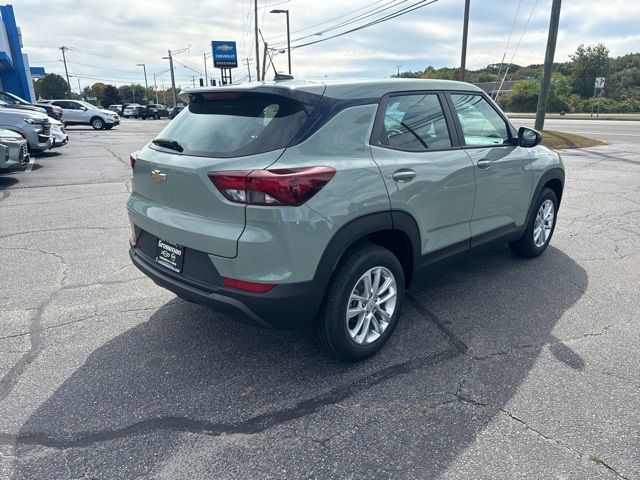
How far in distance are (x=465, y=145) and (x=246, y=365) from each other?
235 cm

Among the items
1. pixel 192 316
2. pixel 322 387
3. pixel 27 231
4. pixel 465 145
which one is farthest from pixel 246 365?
pixel 27 231

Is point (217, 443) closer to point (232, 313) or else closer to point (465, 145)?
point (232, 313)

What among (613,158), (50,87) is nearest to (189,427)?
(613,158)

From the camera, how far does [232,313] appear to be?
2596 mm

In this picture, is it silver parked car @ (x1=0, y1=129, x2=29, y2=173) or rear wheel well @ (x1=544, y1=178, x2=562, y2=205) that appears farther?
silver parked car @ (x1=0, y1=129, x2=29, y2=173)

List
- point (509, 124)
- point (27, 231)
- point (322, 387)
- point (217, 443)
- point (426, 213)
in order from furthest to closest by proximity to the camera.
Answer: point (27, 231), point (509, 124), point (426, 213), point (322, 387), point (217, 443)

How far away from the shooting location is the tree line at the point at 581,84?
5812cm

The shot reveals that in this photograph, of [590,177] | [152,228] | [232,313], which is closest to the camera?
[232,313]

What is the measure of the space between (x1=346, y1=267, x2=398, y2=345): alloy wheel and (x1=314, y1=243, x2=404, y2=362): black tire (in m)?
0.05

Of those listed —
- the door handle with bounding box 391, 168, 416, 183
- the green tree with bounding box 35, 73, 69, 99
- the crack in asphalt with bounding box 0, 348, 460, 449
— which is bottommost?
the crack in asphalt with bounding box 0, 348, 460, 449

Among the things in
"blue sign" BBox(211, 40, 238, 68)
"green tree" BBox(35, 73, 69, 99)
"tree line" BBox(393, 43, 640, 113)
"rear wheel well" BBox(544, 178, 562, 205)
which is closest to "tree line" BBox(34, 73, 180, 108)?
"green tree" BBox(35, 73, 69, 99)

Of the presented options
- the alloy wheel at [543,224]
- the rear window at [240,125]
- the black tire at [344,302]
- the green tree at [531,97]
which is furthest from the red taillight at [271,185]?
the green tree at [531,97]

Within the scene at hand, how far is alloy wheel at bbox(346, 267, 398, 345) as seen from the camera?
9.70ft

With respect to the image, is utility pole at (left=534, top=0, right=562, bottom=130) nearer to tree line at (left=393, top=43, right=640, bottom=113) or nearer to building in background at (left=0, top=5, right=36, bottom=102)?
building in background at (left=0, top=5, right=36, bottom=102)
